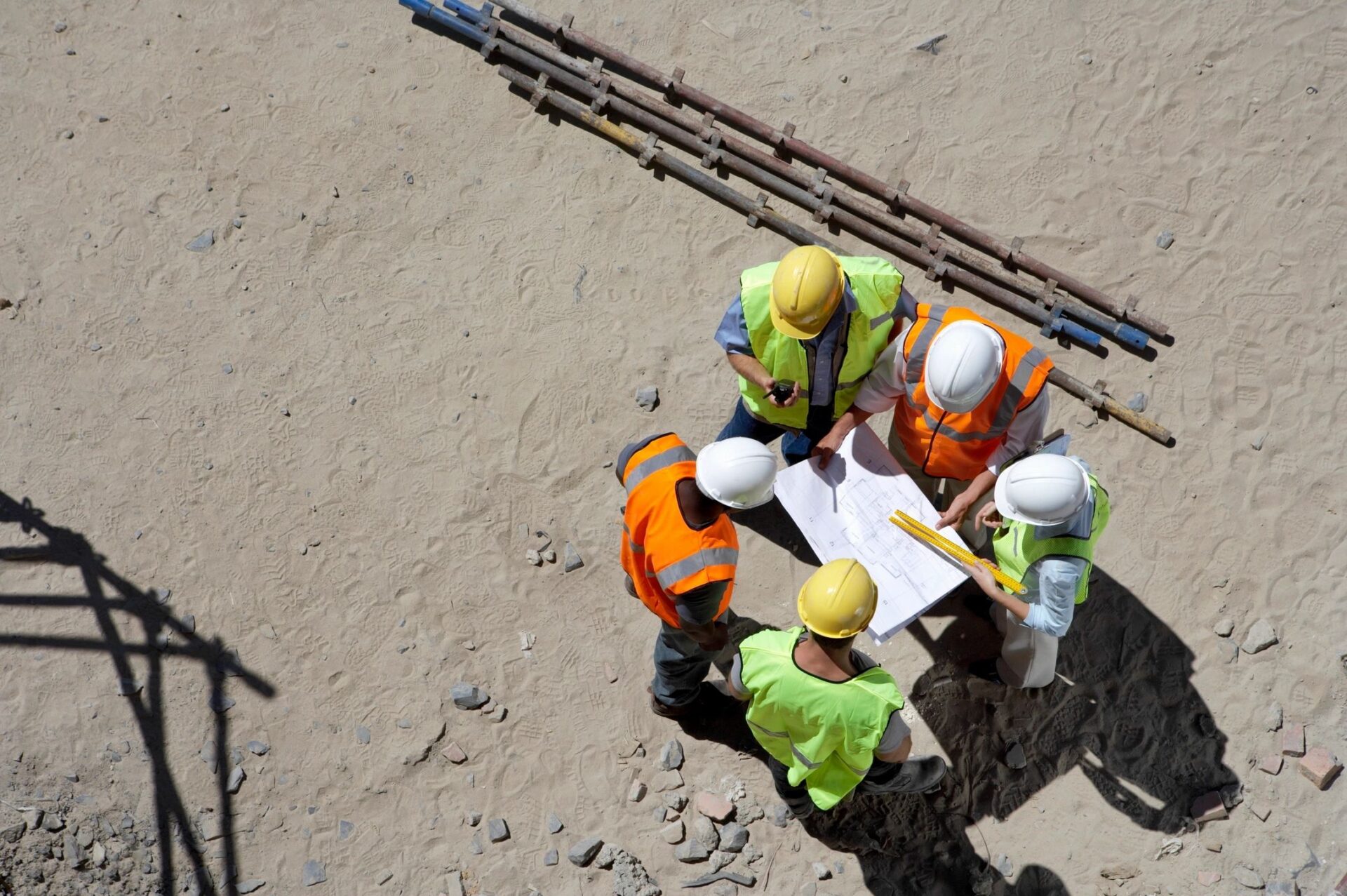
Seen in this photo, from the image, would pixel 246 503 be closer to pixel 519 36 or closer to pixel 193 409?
pixel 193 409

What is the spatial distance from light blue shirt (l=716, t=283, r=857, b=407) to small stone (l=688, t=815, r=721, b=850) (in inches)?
104

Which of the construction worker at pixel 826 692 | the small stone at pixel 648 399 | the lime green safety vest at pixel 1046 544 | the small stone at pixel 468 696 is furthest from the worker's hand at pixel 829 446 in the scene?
the small stone at pixel 468 696

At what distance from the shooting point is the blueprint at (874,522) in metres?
4.88

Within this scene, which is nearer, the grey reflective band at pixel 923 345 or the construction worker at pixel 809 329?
the construction worker at pixel 809 329

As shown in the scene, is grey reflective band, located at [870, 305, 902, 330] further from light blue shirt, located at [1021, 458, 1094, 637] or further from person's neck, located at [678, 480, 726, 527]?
person's neck, located at [678, 480, 726, 527]

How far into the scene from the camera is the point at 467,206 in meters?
7.06

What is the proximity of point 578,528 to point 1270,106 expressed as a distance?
645cm

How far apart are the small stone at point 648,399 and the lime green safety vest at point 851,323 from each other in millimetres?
1571

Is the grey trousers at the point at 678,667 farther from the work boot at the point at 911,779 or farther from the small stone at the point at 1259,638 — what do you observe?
the small stone at the point at 1259,638

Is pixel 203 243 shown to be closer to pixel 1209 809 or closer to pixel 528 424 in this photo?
pixel 528 424

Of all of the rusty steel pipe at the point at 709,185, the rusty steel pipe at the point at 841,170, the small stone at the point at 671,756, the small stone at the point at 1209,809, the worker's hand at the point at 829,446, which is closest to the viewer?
the worker's hand at the point at 829,446

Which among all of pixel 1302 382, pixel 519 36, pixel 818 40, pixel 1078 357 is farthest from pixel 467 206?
pixel 1302 382

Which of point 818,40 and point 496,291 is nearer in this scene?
point 496,291

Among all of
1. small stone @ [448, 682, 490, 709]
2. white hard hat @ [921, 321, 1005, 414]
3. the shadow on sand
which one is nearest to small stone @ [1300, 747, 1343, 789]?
the shadow on sand
